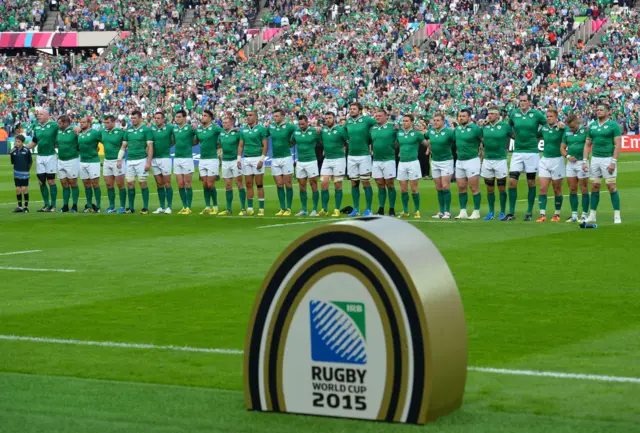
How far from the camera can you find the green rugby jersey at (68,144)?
85.0ft

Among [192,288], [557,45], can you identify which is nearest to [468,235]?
[192,288]

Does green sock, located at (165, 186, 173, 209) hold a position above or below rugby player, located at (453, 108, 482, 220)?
below

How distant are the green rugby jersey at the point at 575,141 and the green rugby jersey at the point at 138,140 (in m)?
9.09

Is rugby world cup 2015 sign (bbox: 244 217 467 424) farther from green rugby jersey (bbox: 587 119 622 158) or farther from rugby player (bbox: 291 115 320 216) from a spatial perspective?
rugby player (bbox: 291 115 320 216)

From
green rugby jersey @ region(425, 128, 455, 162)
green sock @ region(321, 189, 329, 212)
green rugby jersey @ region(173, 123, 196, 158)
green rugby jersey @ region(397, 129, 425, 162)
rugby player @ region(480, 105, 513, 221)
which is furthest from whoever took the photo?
green rugby jersey @ region(173, 123, 196, 158)

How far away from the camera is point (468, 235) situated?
19.4m

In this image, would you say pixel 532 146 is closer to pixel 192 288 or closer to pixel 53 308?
pixel 192 288

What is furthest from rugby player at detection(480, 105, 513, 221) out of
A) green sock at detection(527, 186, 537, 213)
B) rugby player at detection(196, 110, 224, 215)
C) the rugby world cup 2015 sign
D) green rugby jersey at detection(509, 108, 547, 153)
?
the rugby world cup 2015 sign

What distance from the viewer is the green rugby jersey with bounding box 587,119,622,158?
65.9 feet

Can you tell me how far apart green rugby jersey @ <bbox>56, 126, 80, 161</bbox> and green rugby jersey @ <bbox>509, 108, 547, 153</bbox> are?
1003 cm

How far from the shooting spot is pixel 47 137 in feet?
85.9

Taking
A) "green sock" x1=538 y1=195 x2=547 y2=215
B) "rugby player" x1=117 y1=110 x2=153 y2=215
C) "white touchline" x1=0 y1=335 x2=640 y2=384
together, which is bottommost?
"green sock" x1=538 y1=195 x2=547 y2=215

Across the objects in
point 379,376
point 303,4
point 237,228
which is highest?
point 303,4

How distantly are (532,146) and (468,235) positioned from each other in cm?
337
